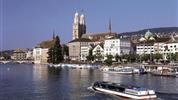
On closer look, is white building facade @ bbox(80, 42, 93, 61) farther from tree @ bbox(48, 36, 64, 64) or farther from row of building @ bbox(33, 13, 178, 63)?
tree @ bbox(48, 36, 64, 64)

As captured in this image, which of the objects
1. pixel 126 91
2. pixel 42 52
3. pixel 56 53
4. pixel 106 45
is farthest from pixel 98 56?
pixel 126 91

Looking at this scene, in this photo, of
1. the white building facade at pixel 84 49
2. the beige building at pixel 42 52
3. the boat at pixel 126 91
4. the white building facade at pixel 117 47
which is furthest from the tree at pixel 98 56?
the boat at pixel 126 91

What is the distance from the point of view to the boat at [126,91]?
2992 centimetres

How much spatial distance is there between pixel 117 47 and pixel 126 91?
72.6 meters

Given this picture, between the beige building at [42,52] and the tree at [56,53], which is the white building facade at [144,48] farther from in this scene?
the beige building at [42,52]

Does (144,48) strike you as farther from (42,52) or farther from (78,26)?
(42,52)

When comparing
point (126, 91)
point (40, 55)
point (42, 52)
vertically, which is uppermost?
point (42, 52)

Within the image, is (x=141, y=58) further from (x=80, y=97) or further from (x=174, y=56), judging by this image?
(x=80, y=97)

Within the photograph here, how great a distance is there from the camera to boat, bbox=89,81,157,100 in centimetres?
2992

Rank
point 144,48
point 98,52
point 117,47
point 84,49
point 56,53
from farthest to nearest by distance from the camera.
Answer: point 84,49
point 56,53
point 98,52
point 144,48
point 117,47

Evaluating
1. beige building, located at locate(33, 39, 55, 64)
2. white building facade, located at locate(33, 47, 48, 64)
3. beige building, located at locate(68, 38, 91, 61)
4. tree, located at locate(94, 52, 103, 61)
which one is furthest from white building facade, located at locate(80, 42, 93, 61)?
white building facade, located at locate(33, 47, 48, 64)

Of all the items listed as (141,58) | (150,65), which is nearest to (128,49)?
(141,58)

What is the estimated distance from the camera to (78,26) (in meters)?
145

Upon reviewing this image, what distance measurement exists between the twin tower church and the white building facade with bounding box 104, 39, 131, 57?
124 feet
